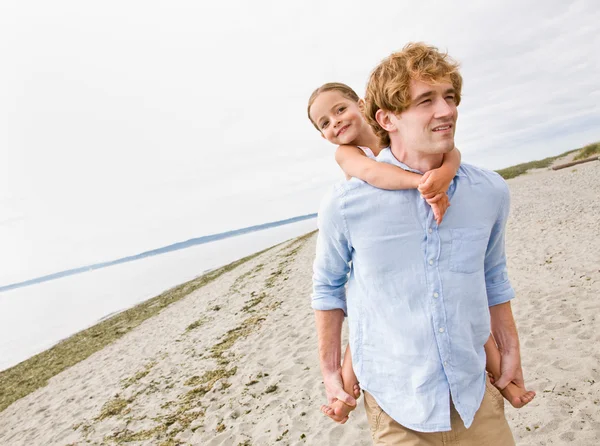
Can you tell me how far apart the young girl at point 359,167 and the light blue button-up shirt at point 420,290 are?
7 centimetres

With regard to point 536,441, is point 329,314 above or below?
above

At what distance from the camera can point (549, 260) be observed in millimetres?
9633

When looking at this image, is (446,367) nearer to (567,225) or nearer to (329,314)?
(329,314)

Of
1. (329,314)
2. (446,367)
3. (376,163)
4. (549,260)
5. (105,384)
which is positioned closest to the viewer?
(446,367)

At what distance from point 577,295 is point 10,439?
12739mm

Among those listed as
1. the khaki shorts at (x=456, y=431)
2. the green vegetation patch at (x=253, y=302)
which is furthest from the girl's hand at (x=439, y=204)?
the green vegetation patch at (x=253, y=302)

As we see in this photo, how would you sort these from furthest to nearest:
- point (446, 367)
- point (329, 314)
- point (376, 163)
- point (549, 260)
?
point (549, 260)
point (329, 314)
point (376, 163)
point (446, 367)

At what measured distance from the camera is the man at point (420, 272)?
1658 millimetres

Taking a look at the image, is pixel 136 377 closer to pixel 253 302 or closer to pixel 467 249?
pixel 253 302

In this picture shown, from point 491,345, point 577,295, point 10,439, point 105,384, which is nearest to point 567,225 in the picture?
point 577,295

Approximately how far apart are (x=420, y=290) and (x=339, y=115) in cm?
133

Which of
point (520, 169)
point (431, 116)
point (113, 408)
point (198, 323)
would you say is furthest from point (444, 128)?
point (520, 169)

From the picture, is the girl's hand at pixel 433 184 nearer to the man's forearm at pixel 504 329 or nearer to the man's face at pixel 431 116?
the man's face at pixel 431 116

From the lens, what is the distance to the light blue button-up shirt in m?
1.66
